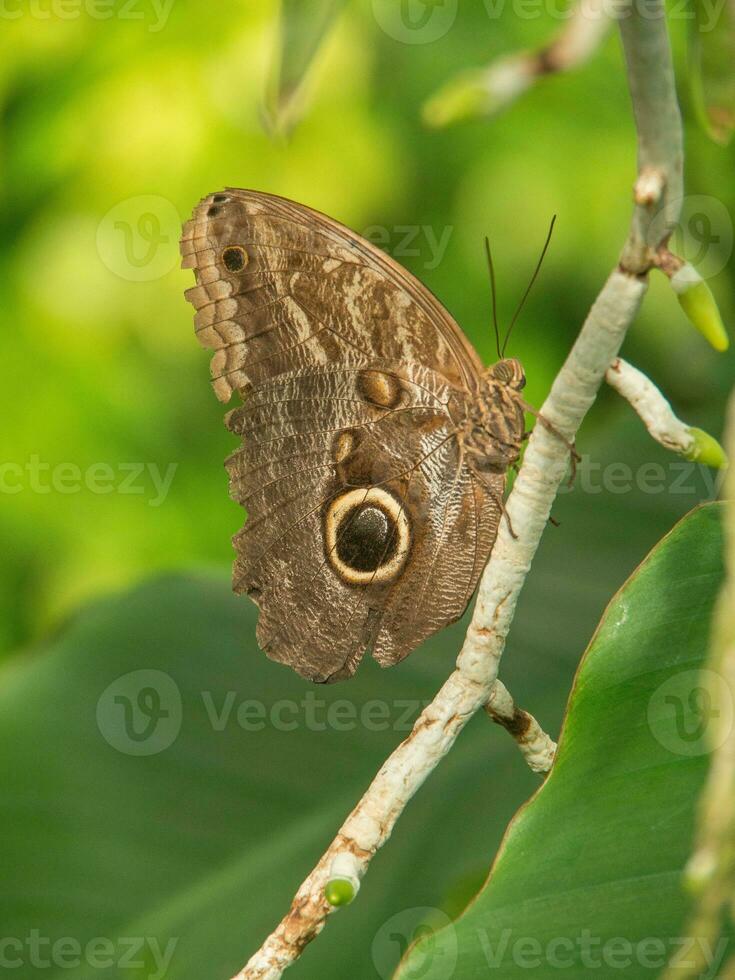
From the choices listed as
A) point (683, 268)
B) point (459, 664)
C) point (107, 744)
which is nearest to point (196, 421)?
point (107, 744)

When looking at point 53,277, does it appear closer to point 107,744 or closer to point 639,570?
point 107,744

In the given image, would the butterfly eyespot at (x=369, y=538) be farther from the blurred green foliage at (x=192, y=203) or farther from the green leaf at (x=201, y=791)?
the blurred green foliage at (x=192, y=203)

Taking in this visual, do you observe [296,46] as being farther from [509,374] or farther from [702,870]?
[702,870]

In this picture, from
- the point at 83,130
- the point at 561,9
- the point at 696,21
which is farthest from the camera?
the point at 83,130

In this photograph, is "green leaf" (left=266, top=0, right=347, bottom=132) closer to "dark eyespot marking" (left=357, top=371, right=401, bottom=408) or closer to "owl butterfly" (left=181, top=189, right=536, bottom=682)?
"owl butterfly" (left=181, top=189, right=536, bottom=682)

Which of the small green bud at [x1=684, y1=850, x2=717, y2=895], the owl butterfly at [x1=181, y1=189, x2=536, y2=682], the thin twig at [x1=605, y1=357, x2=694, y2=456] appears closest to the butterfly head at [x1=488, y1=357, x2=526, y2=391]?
the owl butterfly at [x1=181, y1=189, x2=536, y2=682]

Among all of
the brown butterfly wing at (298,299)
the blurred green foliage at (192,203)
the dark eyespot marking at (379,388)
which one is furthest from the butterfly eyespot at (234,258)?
the blurred green foliage at (192,203)

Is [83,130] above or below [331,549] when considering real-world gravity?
above
